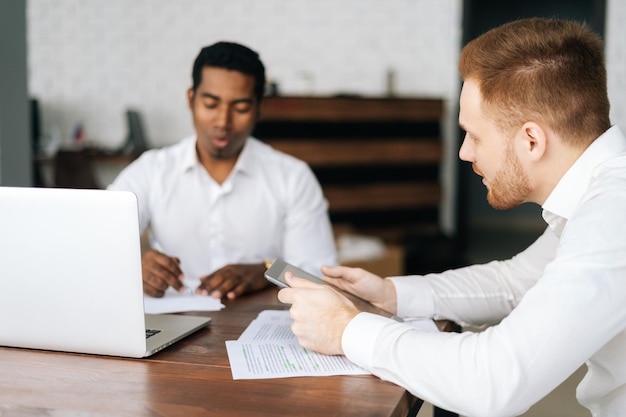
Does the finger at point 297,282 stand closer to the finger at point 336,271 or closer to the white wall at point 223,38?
the finger at point 336,271

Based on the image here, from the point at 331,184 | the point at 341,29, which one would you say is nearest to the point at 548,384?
the point at 331,184

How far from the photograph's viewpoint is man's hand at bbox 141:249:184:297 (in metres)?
1.62

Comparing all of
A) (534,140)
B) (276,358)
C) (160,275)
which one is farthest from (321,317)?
(160,275)

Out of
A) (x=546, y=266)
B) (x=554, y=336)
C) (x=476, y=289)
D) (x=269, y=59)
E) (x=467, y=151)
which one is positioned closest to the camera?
(x=554, y=336)

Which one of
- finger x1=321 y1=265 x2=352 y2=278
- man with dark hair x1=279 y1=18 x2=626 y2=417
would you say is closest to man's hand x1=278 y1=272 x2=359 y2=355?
man with dark hair x1=279 y1=18 x2=626 y2=417

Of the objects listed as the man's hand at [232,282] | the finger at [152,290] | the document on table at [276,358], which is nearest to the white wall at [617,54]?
the man's hand at [232,282]

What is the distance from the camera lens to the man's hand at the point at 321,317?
1.17 m

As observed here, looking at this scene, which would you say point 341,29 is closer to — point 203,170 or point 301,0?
point 301,0

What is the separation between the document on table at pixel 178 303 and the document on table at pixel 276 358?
0.21 m

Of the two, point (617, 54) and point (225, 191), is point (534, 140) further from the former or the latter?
point (617, 54)

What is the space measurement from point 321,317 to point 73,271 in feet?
1.36

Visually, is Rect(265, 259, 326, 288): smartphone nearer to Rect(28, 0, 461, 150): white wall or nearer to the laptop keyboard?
the laptop keyboard

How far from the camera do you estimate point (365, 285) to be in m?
1.45

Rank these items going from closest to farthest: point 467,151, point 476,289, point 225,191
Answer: point 467,151 → point 476,289 → point 225,191
